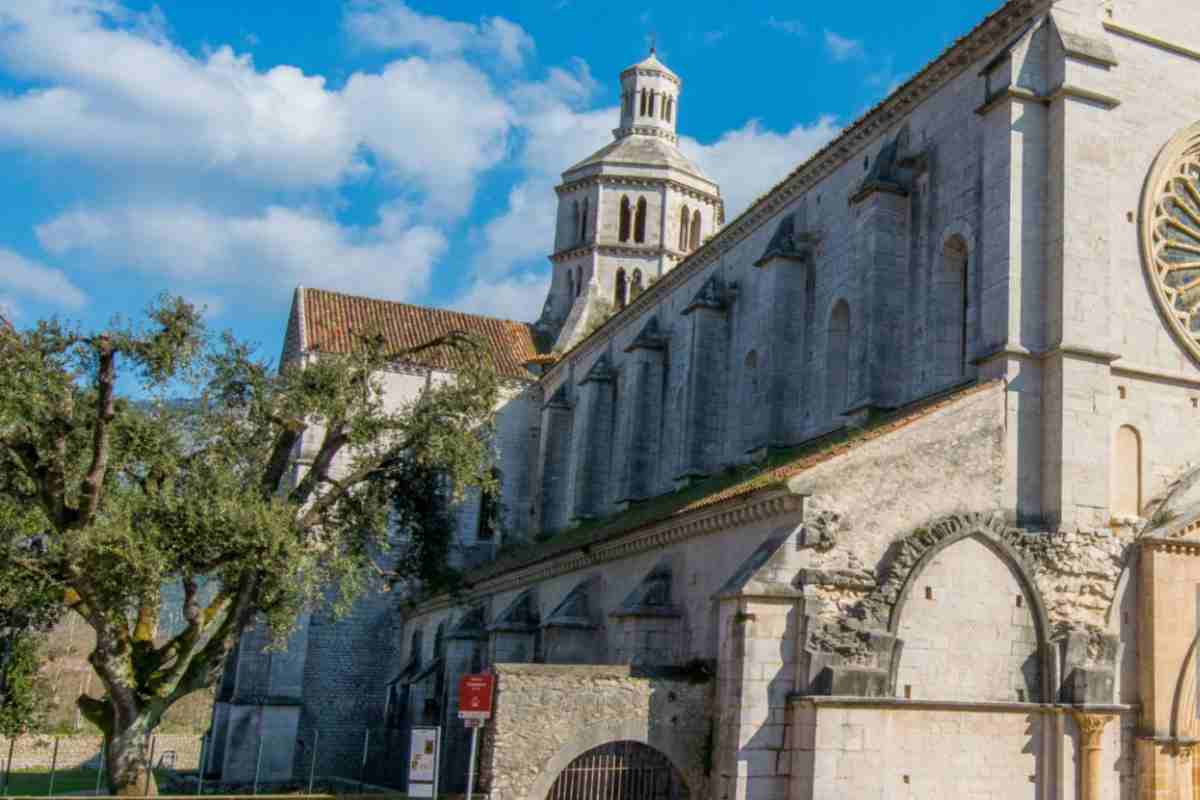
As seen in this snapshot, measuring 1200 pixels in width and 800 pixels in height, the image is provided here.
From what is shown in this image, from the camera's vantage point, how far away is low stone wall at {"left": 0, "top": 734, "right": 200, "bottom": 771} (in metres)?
39.9

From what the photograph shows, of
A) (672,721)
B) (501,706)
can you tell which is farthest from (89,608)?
(672,721)

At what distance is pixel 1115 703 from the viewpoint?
659 inches

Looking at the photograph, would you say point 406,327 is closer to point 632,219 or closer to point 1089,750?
point 632,219

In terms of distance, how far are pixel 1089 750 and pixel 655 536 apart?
7813mm

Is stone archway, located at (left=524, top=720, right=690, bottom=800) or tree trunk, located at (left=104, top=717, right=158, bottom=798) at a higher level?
stone archway, located at (left=524, top=720, right=690, bottom=800)

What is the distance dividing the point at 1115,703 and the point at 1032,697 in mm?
1084

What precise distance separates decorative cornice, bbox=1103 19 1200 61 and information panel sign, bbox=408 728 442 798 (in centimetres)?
1469

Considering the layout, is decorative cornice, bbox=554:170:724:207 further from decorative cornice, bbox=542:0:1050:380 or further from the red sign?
the red sign

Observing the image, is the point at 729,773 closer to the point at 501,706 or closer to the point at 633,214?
the point at 501,706

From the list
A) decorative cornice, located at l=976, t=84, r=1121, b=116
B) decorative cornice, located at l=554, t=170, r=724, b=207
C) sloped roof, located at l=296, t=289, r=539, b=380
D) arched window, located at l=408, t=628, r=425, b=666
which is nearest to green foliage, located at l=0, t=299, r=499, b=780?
decorative cornice, located at l=976, t=84, r=1121, b=116

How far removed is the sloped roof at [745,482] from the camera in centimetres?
1702

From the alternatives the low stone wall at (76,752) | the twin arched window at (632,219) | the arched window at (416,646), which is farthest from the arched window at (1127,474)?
the low stone wall at (76,752)

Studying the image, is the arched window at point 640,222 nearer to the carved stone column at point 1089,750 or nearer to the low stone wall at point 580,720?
the low stone wall at point 580,720

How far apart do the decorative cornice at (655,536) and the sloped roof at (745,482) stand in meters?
0.10
